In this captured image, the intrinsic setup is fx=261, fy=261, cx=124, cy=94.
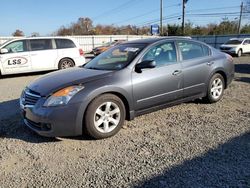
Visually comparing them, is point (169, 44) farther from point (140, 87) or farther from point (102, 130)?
point (102, 130)

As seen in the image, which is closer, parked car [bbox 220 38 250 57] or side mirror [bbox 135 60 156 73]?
side mirror [bbox 135 60 156 73]

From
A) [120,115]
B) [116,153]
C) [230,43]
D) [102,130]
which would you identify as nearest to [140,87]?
[120,115]

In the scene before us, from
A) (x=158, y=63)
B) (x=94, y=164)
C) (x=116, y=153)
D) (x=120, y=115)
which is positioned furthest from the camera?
(x=158, y=63)

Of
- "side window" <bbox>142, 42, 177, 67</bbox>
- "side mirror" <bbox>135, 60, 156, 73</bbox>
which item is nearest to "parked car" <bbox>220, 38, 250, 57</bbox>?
"side window" <bbox>142, 42, 177, 67</bbox>

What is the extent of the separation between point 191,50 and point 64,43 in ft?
25.3

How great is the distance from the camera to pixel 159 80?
4660 mm

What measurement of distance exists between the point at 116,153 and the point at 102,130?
57 centimetres

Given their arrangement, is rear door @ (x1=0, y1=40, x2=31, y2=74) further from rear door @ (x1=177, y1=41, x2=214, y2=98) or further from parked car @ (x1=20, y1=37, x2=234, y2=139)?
rear door @ (x1=177, y1=41, x2=214, y2=98)

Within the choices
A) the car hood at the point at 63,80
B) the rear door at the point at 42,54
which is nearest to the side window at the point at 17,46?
the rear door at the point at 42,54

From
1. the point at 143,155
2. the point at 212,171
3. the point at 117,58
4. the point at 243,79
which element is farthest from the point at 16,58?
the point at 212,171

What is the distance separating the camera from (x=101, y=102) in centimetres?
403

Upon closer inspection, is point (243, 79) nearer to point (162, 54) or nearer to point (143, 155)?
point (162, 54)

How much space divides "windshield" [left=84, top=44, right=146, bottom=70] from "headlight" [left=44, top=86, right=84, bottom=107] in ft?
3.22

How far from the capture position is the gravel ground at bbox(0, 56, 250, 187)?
2.99 m
